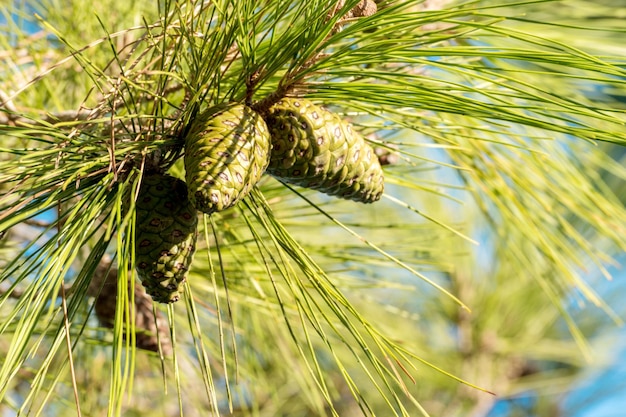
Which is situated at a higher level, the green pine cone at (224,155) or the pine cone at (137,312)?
the green pine cone at (224,155)

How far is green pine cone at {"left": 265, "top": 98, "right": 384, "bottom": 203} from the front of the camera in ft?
2.10

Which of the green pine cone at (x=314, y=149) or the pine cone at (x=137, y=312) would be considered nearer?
the green pine cone at (x=314, y=149)

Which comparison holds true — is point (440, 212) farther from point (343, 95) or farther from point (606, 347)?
point (343, 95)

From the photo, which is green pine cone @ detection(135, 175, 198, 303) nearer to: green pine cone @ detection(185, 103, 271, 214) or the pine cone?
green pine cone @ detection(185, 103, 271, 214)

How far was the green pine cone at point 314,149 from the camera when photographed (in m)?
0.64

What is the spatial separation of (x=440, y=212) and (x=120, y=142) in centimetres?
156

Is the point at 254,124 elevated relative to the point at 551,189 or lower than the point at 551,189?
elevated

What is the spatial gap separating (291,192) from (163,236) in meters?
0.38

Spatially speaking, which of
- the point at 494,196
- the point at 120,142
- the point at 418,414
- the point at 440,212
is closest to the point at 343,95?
the point at 120,142

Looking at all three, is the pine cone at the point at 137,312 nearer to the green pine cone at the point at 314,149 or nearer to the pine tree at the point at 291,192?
the pine tree at the point at 291,192

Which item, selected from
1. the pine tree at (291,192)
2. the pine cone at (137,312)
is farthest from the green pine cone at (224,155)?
the pine cone at (137,312)

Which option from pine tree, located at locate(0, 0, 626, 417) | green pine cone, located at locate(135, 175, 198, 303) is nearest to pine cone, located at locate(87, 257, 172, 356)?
pine tree, located at locate(0, 0, 626, 417)

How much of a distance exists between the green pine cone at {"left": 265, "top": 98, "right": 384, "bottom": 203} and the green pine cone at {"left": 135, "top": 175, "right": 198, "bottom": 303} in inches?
3.4

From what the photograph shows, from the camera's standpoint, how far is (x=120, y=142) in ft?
2.18
